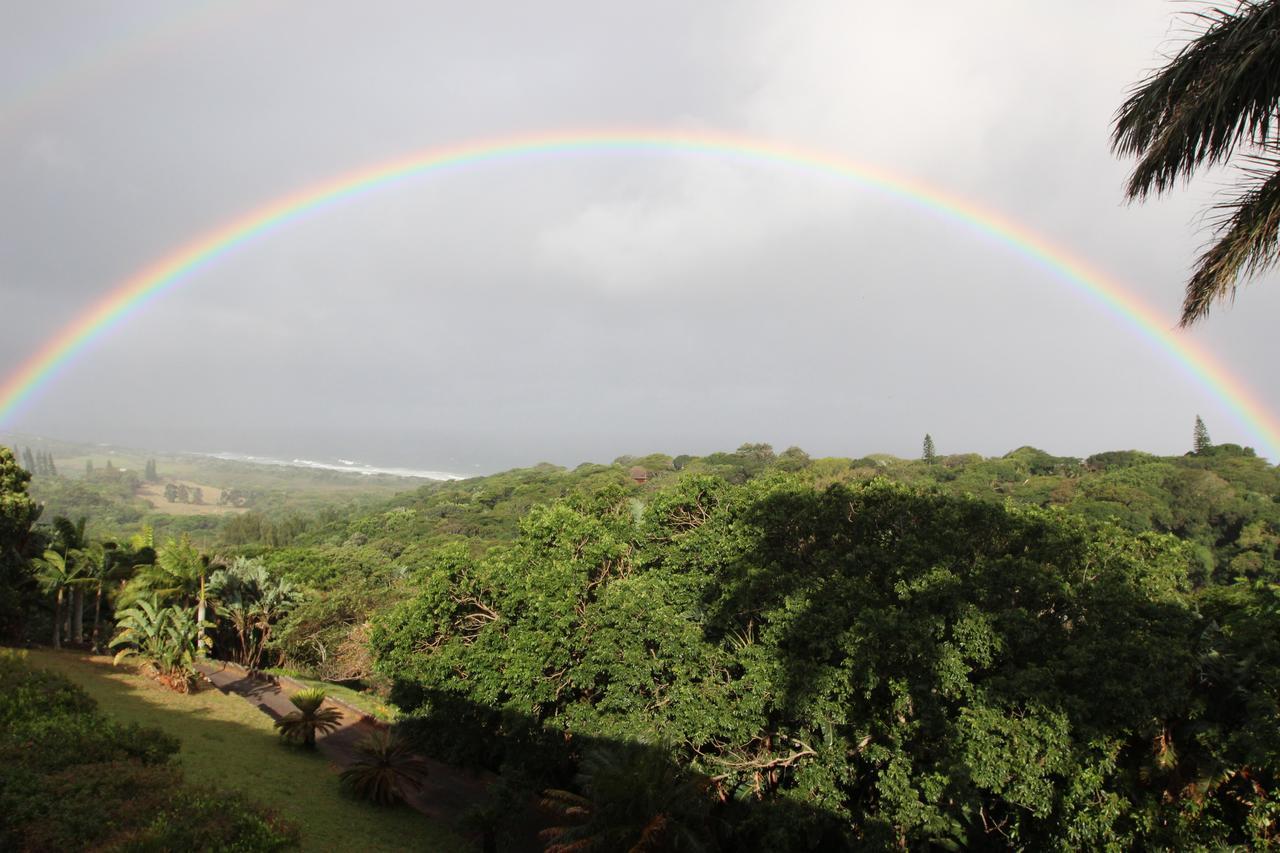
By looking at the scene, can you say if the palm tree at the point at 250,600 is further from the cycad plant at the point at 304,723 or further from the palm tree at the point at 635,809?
the palm tree at the point at 635,809

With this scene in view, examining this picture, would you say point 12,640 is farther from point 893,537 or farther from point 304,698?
point 893,537

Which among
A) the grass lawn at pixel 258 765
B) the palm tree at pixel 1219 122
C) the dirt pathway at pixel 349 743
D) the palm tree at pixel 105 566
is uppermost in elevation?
the palm tree at pixel 1219 122

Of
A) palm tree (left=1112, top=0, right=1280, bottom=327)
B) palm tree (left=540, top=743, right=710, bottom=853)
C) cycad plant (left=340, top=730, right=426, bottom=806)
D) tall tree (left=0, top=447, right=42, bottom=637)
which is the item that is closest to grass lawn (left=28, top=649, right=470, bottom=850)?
cycad plant (left=340, top=730, right=426, bottom=806)

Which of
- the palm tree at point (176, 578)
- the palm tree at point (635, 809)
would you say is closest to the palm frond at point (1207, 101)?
the palm tree at point (635, 809)

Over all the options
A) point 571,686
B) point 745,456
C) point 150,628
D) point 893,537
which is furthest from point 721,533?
point 745,456

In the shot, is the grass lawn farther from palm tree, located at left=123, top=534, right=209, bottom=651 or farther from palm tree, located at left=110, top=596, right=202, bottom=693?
palm tree, located at left=123, top=534, right=209, bottom=651

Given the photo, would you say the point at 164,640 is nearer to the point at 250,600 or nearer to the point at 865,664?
the point at 250,600

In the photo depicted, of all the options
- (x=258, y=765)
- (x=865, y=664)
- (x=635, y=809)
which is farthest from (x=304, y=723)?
(x=865, y=664)
